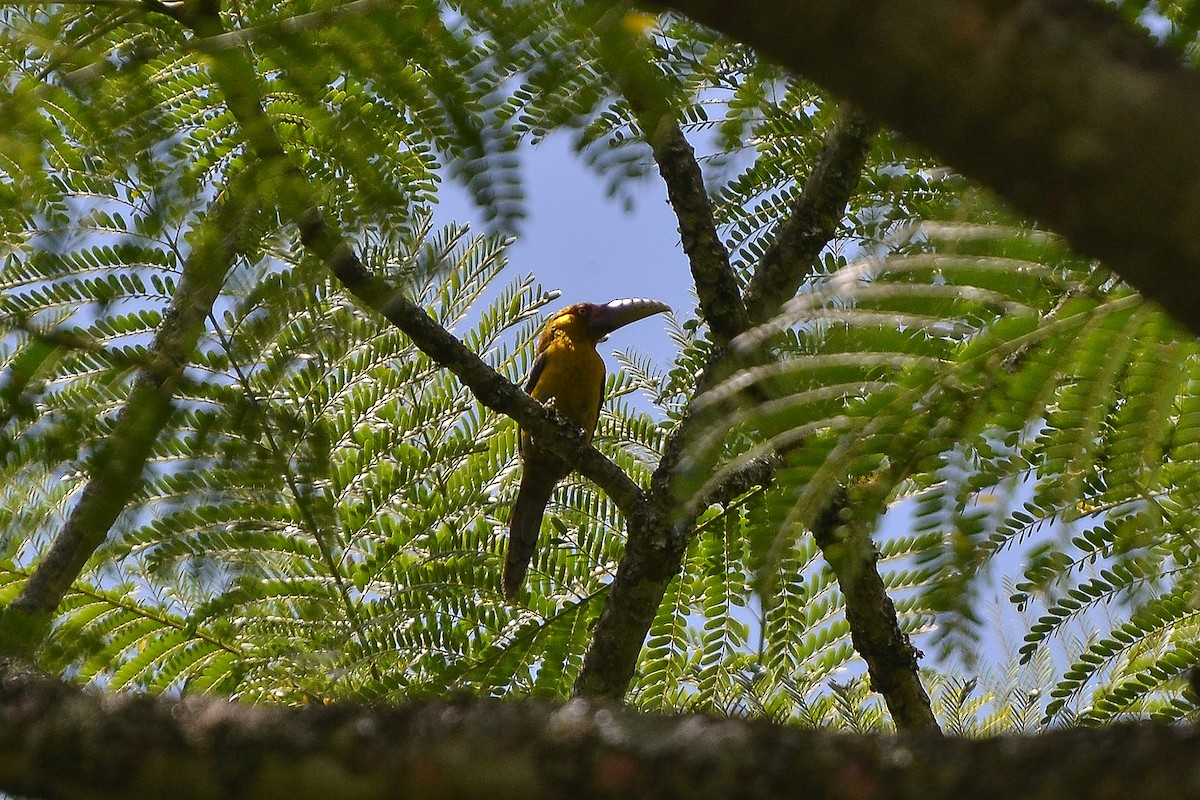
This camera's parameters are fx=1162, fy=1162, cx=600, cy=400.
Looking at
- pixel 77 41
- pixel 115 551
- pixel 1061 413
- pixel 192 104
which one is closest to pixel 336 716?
pixel 1061 413

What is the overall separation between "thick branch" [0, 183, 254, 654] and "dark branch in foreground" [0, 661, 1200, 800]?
0.35m

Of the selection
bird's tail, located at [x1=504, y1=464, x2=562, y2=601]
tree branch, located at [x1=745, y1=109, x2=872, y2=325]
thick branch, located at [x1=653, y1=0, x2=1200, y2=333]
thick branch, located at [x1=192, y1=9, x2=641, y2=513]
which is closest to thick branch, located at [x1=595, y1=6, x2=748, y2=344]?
tree branch, located at [x1=745, y1=109, x2=872, y2=325]

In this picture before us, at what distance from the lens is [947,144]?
0.88 meters

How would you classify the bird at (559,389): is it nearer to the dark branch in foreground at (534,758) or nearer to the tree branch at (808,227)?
the tree branch at (808,227)

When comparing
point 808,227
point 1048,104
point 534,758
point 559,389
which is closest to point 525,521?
point 808,227

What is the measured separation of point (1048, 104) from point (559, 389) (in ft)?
19.8

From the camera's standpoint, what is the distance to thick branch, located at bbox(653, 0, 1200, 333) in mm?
841

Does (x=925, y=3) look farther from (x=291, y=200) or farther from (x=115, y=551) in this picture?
(x=115, y=551)

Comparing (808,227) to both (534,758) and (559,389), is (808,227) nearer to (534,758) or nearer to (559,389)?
(559,389)

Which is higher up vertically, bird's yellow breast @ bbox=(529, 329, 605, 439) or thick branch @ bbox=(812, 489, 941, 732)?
bird's yellow breast @ bbox=(529, 329, 605, 439)

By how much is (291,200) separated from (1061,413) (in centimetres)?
122

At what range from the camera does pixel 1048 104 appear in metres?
0.85

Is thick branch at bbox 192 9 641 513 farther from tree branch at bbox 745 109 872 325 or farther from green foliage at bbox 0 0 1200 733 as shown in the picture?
tree branch at bbox 745 109 872 325

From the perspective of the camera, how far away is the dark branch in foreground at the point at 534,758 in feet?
3.12
